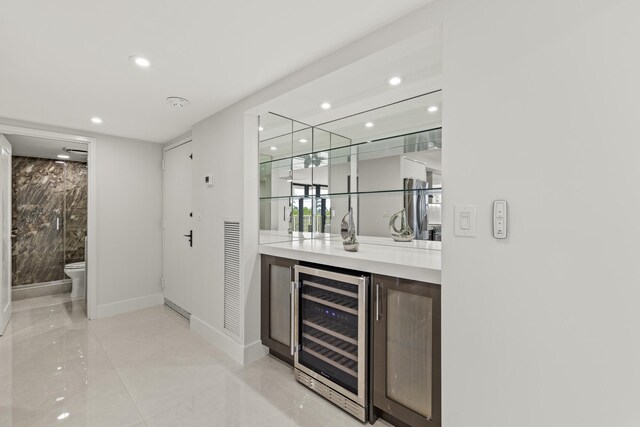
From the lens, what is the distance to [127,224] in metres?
4.04

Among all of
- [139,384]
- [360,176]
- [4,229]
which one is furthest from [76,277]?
[360,176]

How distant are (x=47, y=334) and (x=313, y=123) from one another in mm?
3604

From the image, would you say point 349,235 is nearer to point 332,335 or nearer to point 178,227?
point 332,335

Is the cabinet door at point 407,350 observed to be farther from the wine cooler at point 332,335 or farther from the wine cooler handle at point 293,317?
the wine cooler handle at point 293,317

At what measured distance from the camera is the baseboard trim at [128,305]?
12.5ft

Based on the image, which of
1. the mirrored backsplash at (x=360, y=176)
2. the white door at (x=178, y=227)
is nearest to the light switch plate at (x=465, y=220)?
the mirrored backsplash at (x=360, y=176)

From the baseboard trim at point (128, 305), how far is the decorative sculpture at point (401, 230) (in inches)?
139

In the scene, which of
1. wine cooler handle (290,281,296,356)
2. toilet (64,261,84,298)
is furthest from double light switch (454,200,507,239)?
toilet (64,261,84,298)

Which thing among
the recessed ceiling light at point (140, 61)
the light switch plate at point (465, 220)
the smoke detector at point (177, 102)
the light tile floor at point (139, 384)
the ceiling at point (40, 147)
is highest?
the recessed ceiling light at point (140, 61)

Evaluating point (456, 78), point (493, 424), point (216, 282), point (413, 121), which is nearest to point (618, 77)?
point (456, 78)

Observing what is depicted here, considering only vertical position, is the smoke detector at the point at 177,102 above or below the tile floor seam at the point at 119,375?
above

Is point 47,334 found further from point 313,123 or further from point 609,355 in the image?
point 609,355

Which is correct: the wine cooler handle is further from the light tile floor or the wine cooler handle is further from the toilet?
the toilet

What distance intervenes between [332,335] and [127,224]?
131 inches
